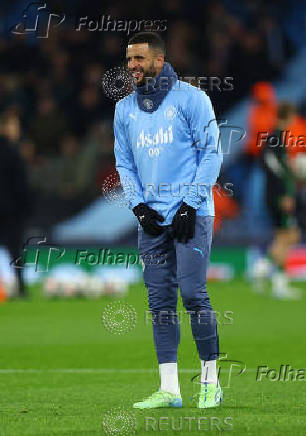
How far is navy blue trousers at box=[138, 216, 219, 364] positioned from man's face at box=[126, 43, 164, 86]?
914mm

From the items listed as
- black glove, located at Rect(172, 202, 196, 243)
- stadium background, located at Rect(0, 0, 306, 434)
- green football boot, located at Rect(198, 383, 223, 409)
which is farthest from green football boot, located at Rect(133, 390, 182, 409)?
stadium background, located at Rect(0, 0, 306, 434)

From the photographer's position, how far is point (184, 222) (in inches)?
286

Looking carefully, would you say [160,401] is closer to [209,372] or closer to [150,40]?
[209,372]

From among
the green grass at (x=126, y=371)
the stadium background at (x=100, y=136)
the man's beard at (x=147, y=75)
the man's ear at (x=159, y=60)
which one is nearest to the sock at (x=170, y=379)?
the green grass at (x=126, y=371)

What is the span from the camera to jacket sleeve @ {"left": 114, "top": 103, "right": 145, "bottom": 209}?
299 inches

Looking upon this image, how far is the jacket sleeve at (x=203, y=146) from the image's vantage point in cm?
729

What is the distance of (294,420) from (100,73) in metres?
16.9

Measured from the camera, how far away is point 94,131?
22.5 m

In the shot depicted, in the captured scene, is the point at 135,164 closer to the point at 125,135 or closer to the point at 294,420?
the point at 125,135

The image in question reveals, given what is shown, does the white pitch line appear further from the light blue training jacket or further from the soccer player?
the light blue training jacket

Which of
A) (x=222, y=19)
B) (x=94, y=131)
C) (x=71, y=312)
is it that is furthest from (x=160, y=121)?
(x=222, y=19)

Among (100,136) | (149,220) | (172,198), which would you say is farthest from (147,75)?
(100,136)

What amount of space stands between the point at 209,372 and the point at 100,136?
14913 mm

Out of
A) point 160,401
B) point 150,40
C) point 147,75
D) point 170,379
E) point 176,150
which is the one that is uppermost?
point 150,40
